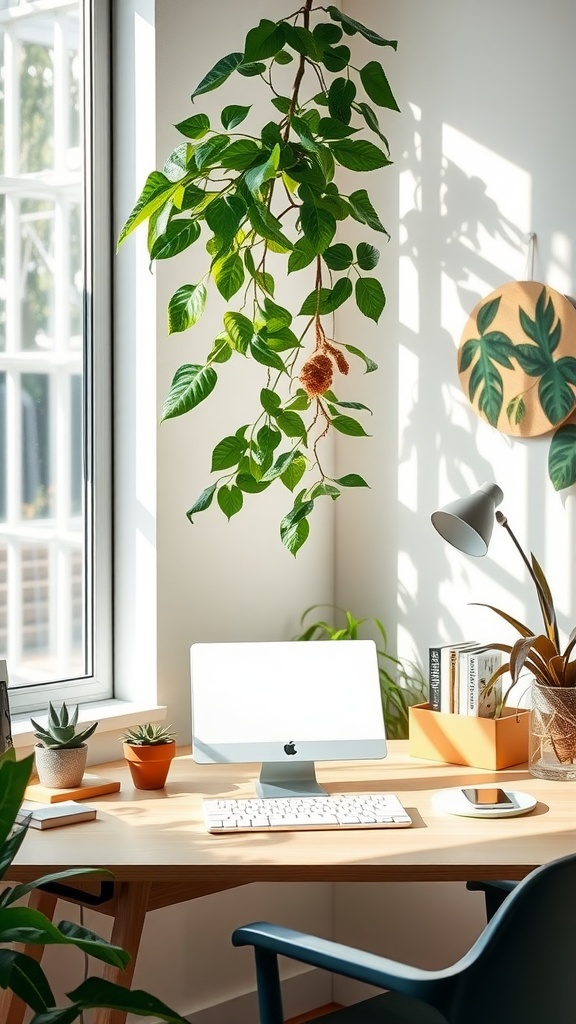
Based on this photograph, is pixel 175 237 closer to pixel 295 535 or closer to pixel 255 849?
pixel 295 535

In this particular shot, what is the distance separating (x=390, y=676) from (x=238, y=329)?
995 millimetres

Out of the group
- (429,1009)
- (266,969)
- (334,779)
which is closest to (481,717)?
(334,779)

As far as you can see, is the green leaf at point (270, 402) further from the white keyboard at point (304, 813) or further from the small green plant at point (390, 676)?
the white keyboard at point (304, 813)

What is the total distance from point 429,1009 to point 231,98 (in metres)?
1.98

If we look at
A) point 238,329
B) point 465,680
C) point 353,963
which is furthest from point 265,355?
point 353,963

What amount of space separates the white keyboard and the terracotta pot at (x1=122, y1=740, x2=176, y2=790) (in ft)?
0.48

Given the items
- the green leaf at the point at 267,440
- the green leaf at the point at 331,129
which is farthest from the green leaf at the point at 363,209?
the green leaf at the point at 267,440

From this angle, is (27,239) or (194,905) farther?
(194,905)

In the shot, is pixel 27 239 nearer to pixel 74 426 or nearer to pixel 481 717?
pixel 74 426

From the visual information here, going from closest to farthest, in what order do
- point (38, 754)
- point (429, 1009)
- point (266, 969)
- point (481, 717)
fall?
point (266, 969), point (429, 1009), point (38, 754), point (481, 717)

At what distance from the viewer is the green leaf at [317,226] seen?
2.20m

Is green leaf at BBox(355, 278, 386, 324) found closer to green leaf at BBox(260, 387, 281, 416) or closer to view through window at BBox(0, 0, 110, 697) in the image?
green leaf at BBox(260, 387, 281, 416)

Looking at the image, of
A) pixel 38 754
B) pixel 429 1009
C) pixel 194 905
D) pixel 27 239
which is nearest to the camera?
pixel 429 1009

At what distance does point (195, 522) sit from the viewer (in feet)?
8.64
